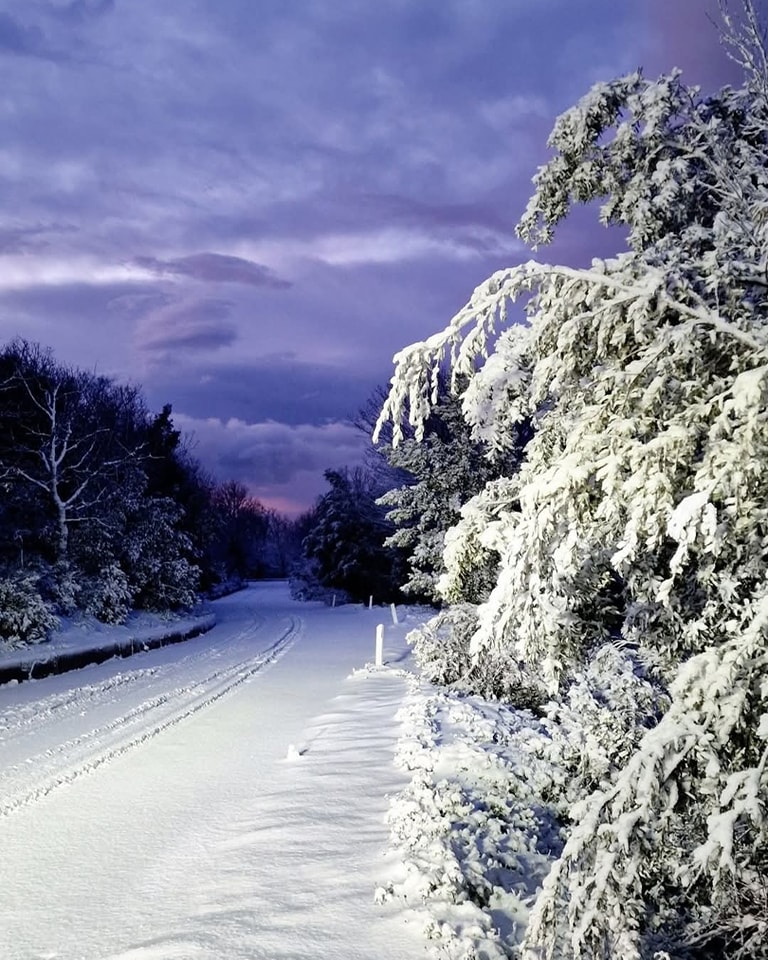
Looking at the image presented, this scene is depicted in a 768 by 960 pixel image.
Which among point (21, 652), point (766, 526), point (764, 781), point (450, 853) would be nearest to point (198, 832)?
point (450, 853)

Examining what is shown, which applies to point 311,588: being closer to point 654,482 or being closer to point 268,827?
point 268,827

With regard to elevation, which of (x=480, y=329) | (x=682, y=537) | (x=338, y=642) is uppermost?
(x=480, y=329)

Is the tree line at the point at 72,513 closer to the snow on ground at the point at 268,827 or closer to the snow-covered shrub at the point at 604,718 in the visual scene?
the snow on ground at the point at 268,827

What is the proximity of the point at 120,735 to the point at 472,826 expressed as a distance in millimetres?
6127

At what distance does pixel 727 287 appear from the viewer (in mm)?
4039

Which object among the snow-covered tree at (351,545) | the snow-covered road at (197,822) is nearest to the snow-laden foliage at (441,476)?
the snow-covered road at (197,822)

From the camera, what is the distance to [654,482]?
3645mm

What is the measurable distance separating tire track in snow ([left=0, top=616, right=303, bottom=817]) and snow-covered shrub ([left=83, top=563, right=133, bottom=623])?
11541mm

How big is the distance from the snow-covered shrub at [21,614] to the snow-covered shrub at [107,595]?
4680 mm

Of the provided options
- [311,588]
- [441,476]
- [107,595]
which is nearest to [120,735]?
[441,476]

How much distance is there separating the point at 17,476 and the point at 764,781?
2809cm

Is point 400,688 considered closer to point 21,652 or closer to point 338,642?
point 338,642

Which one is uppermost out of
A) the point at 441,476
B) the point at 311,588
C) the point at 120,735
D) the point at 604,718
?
the point at 441,476

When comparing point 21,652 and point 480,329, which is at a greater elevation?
point 480,329
